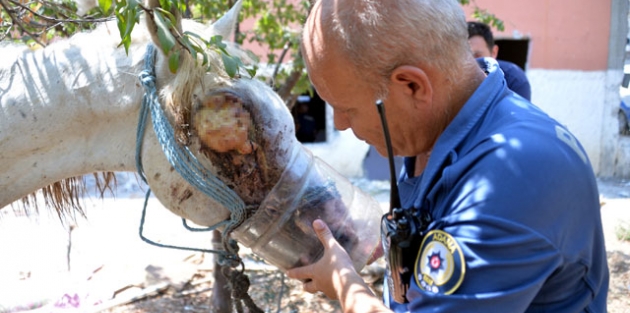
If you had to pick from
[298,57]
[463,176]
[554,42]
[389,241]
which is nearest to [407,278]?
[389,241]

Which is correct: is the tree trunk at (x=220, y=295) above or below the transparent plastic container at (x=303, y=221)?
below

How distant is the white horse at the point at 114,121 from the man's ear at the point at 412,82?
739 millimetres

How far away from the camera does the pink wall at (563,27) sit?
762 centimetres

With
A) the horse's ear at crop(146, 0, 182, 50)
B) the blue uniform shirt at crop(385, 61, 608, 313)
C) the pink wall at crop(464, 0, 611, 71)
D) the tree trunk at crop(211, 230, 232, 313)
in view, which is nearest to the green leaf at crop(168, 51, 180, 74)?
the horse's ear at crop(146, 0, 182, 50)

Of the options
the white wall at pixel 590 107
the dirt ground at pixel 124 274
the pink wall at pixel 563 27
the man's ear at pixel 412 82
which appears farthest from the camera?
the white wall at pixel 590 107

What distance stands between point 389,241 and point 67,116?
1.14 m

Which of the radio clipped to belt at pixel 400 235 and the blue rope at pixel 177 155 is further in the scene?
the blue rope at pixel 177 155

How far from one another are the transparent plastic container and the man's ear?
0.73 meters

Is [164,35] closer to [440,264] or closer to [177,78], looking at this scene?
[177,78]

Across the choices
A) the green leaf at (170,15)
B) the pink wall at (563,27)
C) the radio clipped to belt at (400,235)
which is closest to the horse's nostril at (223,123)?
→ the green leaf at (170,15)

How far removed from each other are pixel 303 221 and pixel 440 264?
32.9 inches

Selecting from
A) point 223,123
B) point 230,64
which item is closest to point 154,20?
point 230,64

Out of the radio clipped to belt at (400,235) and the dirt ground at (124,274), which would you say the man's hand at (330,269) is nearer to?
the radio clipped to belt at (400,235)

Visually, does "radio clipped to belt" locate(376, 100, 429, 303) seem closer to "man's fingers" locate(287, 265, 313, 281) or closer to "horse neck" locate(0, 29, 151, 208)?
"man's fingers" locate(287, 265, 313, 281)
